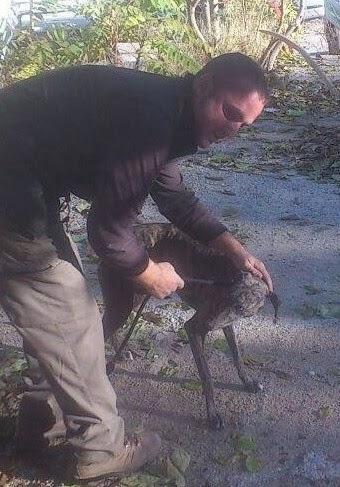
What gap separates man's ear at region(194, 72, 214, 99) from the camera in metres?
2.40

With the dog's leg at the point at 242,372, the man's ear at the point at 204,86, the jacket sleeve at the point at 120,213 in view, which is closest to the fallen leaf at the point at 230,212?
the dog's leg at the point at 242,372

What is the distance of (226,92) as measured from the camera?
240 centimetres

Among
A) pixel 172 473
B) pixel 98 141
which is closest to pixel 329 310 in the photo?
pixel 172 473

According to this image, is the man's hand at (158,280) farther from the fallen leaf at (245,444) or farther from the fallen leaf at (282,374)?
the fallen leaf at (282,374)

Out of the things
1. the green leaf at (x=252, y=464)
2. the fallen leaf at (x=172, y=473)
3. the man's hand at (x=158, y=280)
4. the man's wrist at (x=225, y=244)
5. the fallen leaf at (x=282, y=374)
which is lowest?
the fallen leaf at (x=282, y=374)

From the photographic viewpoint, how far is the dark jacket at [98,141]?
232 centimetres

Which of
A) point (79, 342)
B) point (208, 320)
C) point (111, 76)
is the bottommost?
point (208, 320)

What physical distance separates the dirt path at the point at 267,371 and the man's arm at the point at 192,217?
78 centimetres

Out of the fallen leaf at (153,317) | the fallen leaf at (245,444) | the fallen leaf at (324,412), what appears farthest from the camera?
the fallen leaf at (153,317)

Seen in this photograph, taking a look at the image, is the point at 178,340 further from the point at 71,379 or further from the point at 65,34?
the point at 65,34

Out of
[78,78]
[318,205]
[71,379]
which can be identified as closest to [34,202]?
[78,78]

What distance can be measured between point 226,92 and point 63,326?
108 centimetres

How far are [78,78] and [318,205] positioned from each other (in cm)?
407

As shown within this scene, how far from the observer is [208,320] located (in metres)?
3.22
